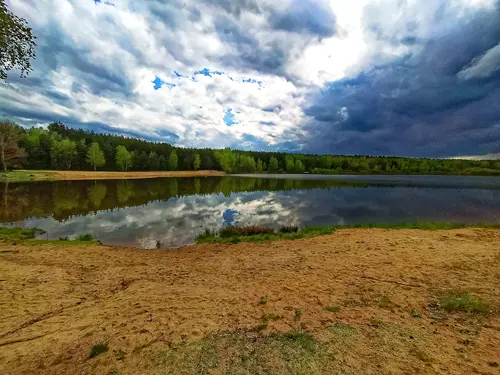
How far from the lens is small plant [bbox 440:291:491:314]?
7262 mm

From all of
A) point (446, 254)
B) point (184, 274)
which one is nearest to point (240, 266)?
point (184, 274)

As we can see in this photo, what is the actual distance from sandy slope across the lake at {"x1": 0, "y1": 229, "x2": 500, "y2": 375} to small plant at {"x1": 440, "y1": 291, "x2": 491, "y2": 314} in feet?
0.78

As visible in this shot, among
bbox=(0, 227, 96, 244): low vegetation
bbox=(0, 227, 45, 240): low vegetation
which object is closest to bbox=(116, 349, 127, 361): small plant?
bbox=(0, 227, 96, 244): low vegetation

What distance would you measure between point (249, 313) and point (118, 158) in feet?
409

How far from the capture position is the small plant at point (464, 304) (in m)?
7.26

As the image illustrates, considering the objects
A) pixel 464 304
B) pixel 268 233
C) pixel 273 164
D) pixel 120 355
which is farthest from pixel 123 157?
pixel 464 304

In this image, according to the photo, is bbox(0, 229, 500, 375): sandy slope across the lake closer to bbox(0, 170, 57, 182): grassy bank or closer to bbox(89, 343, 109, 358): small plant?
bbox(89, 343, 109, 358): small plant

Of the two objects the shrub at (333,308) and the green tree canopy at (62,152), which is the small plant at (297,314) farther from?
the green tree canopy at (62,152)

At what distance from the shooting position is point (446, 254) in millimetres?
12773

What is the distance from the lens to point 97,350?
5.68m

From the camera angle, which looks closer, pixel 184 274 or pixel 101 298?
pixel 101 298

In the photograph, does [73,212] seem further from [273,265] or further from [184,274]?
[273,265]

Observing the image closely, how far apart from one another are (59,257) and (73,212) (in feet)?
60.8

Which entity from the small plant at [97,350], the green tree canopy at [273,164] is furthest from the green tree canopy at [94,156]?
the small plant at [97,350]
